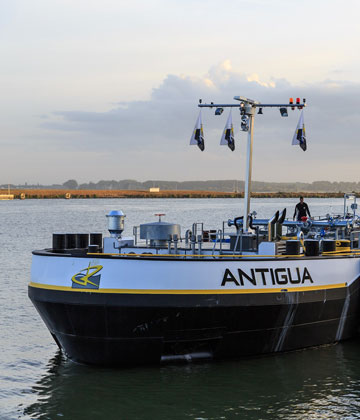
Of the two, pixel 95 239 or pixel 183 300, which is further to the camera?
pixel 95 239

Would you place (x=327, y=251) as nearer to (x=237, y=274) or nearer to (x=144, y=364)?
(x=237, y=274)

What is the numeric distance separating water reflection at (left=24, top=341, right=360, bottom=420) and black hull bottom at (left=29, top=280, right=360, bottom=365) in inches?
12.2

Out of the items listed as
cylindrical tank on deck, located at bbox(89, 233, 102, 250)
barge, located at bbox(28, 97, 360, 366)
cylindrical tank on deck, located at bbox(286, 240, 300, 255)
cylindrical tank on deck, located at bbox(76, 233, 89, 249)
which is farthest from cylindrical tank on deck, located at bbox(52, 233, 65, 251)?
cylindrical tank on deck, located at bbox(286, 240, 300, 255)

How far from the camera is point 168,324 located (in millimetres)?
12930

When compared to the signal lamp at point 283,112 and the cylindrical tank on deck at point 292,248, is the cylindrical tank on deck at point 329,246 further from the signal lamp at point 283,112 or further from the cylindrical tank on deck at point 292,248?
the signal lamp at point 283,112

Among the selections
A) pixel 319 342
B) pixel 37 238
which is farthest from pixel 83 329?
pixel 37 238

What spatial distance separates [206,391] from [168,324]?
4.59 feet

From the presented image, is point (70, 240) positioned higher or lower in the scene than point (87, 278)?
higher

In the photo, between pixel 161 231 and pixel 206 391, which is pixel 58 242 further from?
pixel 206 391

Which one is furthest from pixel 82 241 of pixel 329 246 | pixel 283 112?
pixel 283 112

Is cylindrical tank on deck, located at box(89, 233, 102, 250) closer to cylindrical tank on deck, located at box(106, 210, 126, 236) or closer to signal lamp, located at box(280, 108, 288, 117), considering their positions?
cylindrical tank on deck, located at box(106, 210, 126, 236)

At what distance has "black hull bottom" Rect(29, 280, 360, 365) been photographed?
42.1ft

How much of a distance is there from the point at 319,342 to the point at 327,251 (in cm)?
203

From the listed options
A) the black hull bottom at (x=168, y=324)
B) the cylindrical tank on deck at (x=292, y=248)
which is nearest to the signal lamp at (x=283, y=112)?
the cylindrical tank on deck at (x=292, y=248)
